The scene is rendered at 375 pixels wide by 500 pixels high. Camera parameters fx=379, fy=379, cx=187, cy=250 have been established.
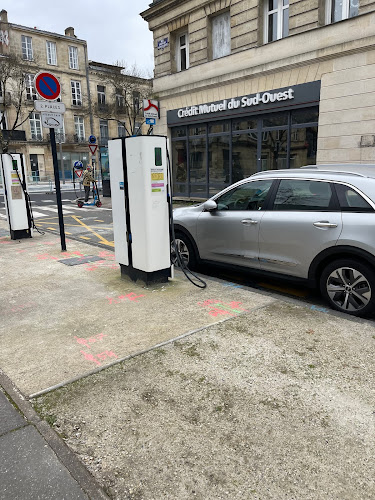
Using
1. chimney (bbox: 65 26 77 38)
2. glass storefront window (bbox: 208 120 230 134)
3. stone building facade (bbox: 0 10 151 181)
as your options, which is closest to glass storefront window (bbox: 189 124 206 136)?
glass storefront window (bbox: 208 120 230 134)

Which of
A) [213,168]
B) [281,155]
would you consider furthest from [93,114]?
[281,155]

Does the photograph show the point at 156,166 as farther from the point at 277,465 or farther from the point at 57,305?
the point at 277,465

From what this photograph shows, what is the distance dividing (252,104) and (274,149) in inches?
76.0

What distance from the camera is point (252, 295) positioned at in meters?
4.91

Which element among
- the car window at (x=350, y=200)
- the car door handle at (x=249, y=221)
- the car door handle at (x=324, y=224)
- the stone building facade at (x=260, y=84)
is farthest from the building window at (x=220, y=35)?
the car door handle at (x=324, y=224)

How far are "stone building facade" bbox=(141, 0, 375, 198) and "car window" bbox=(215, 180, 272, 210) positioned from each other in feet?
26.2

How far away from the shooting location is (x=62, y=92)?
4478 centimetres

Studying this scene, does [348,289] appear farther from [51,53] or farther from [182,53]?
[51,53]

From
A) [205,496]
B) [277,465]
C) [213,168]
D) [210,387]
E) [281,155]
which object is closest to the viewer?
[205,496]

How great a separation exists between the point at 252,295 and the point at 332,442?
2.65 metres

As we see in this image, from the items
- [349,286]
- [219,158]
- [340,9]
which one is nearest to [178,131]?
[219,158]

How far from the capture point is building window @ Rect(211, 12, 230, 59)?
1543 centimetres

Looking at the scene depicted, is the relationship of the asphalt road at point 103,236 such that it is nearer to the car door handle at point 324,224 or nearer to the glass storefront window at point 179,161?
the car door handle at point 324,224

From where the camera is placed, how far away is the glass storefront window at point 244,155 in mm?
14938
